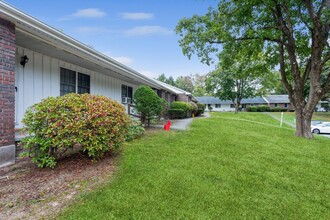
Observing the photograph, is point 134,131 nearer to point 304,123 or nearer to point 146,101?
point 146,101

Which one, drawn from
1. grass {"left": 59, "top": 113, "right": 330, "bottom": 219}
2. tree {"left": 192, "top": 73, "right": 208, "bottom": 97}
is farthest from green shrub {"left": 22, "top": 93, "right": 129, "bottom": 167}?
tree {"left": 192, "top": 73, "right": 208, "bottom": 97}

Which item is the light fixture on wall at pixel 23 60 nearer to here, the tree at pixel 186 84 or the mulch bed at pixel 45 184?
the mulch bed at pixel 45 184

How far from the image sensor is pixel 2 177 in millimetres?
3711

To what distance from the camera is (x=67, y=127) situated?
396 centimetres

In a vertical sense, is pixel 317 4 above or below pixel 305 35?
above

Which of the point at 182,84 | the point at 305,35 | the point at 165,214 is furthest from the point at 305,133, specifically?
the point at 182,84

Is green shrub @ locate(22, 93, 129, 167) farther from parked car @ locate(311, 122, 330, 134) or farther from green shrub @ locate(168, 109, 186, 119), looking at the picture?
parked car @ locate(311, 122, 330, 134)

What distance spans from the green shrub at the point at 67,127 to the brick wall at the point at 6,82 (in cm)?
41

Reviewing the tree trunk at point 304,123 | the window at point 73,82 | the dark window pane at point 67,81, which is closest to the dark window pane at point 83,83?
the window at point 73,82

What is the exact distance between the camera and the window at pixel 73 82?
702 cm

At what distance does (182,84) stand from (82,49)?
213 ft

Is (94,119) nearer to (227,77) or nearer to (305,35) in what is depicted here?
(305,35)

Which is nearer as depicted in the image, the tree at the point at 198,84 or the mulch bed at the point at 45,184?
the mulch bed at the point at 45,184

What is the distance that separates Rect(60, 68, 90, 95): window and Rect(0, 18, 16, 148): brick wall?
257 cm
